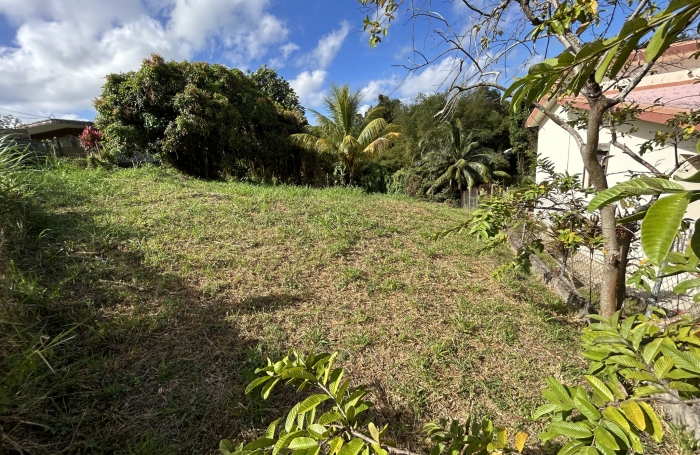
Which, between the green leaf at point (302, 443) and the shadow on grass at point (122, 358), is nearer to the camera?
the green leaf at point (302, 443)

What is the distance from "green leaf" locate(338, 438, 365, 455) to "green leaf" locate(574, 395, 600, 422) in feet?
1.77

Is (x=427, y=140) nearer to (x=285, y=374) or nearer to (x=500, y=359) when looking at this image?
(x=500, y=359)

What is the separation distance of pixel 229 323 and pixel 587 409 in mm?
2533

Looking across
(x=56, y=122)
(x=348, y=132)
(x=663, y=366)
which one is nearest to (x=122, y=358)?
(x=663, y=366)

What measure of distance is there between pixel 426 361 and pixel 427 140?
582 inches

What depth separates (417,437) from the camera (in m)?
1.90

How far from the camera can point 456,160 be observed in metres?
15.0

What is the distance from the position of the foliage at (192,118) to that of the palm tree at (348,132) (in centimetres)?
239

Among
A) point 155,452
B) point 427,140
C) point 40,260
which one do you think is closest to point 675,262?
point 155,452

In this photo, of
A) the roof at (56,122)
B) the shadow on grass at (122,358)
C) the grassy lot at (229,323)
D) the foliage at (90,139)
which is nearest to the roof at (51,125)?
the roof at (56,122)

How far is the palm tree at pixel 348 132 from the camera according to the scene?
12109 mm

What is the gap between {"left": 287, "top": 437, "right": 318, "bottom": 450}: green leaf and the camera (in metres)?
0.75

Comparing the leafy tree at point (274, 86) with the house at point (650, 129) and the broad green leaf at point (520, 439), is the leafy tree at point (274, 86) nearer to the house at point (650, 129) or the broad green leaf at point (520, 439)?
the house at point (650, 129)

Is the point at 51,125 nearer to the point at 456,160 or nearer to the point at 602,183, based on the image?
the point at 456,160
